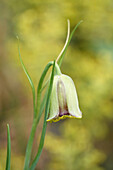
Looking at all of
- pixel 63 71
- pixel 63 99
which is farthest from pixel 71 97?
pixel 63 71

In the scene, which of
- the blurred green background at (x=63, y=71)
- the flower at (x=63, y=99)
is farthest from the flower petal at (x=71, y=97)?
the blurred green background at (x=63, y=71)

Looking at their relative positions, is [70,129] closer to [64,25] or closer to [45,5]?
[64,25]

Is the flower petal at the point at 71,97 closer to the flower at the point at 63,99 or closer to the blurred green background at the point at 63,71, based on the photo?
the flower at the point at 63,99

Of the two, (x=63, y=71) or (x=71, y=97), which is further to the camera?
(x=63, y=71)

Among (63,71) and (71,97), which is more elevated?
(71,97)

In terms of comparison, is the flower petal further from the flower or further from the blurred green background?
the blurred green background

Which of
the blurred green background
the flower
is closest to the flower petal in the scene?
the flower

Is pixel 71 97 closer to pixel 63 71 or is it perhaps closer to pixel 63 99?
pixel 63 99
